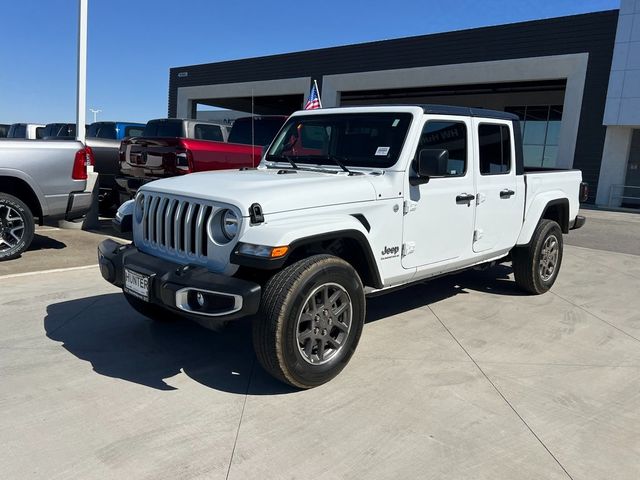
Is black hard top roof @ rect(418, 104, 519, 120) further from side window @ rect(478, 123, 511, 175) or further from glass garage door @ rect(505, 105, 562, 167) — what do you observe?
glass garage door @ rect(505, 105, 562, 167)

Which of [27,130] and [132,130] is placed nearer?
[132,130]

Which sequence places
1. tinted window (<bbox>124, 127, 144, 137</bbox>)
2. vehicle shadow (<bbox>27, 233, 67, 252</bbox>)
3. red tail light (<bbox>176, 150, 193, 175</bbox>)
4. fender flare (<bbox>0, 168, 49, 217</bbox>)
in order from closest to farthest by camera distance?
fender flare (<bbox>0, 168, 49, 217</bbox>) → vehicle shadow (<bbox>27, 233, 67, 252</bbox>) → red tail light (<bbox>176, 150, 193, 175</bbox>) → tinted window (<bbox>124, 127, 144, 137</bbox>)

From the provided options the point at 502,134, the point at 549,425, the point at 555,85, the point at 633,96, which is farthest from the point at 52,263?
the point at 555,85

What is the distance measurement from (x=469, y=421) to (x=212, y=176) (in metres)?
2.56

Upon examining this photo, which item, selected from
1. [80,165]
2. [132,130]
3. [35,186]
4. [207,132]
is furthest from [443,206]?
[132,130]

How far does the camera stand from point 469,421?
3.27 metres

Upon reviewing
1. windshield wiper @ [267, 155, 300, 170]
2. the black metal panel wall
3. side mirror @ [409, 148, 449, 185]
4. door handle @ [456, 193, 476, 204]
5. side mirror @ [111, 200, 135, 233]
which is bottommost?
side mirror @ [111, 200, 135, 233]

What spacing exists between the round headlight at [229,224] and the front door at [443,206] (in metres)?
1.44

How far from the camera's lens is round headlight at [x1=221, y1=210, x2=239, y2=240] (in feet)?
11.1

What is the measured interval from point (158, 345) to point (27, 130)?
562 inches

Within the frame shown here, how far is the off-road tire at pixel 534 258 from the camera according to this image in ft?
19.5

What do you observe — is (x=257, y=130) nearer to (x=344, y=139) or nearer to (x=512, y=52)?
(x=344, y=139)

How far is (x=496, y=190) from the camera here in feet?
17.1

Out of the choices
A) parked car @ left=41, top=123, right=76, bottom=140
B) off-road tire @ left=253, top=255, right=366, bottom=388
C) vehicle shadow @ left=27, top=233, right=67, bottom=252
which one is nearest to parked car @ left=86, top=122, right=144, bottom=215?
vehicle shadow @ left=27, top=233, right=67, bottom=252
